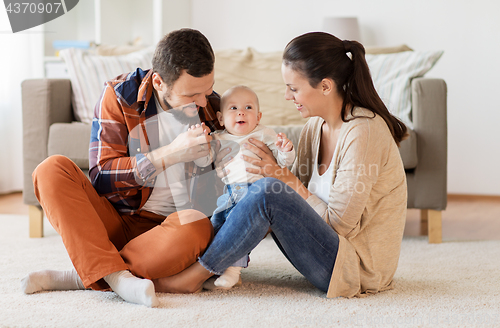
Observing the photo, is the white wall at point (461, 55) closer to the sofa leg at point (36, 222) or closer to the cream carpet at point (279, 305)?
the cream carpet at point (279, 305)

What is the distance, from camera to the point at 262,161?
4.23ft

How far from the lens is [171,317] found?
1018 mm

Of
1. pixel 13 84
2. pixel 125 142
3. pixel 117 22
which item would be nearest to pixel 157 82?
pixel 125 142

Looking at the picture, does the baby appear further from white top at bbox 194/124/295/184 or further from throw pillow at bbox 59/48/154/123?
throw pillow at bbox 59/48/154/123

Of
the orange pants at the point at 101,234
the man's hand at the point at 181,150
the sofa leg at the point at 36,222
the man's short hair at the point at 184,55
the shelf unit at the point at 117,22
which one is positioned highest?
the shelf unit at the point at 117,22

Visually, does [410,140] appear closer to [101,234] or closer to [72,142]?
[101,234]

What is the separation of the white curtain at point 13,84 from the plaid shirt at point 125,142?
2.29 metres

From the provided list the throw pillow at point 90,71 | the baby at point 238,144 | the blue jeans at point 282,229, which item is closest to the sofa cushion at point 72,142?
the throw pillow at point 90,71

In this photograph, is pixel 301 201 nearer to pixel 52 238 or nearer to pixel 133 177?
pixel 133 177

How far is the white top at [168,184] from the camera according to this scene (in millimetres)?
1283

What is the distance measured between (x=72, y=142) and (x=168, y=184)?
35.4 inches

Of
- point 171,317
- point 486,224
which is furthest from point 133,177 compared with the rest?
point 486,224

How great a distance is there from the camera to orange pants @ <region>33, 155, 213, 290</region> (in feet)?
3.57

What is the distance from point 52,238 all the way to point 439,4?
2.95 m
